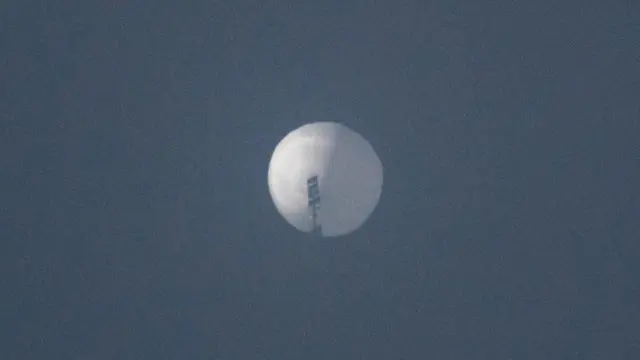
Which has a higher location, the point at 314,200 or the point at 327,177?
the point at 327,177

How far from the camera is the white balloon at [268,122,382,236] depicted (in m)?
5.64

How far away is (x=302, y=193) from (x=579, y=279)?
→ 196 cm

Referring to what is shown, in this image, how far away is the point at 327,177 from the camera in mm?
5633

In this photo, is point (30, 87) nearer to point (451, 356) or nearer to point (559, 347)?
point (451, 356)

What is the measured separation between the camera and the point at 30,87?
591 centimetres

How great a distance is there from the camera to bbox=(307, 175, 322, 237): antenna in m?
5.61

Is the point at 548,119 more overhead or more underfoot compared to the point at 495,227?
more overhead

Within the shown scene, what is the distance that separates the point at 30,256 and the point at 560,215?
3.63 m

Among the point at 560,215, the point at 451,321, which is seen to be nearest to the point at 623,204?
the point at 560,215

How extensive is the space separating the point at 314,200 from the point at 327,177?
0.18 m

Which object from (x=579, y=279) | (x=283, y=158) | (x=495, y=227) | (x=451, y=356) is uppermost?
(x=283, y=158)

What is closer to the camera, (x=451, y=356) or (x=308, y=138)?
(x=451, y=356)

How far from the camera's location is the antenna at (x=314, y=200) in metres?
5.61

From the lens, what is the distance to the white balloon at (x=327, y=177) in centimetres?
564
